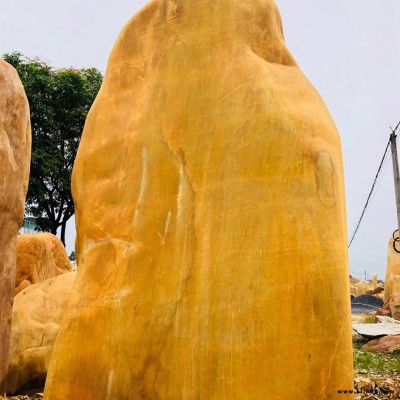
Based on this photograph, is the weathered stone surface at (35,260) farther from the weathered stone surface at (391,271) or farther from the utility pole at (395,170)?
the weathered stone surface at (391,271)

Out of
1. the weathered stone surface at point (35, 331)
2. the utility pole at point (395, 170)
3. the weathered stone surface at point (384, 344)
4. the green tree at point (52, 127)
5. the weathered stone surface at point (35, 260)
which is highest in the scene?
the green tree at point (52, 127)

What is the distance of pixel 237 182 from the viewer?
8.90 ft

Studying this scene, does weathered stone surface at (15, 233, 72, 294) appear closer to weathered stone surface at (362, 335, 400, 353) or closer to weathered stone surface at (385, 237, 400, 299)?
weathered stone surface at (362, 335, 400, 353)

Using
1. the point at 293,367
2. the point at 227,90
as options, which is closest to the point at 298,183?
the point at 227,90

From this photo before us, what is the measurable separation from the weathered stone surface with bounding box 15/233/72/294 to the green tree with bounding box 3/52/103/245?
7.35m

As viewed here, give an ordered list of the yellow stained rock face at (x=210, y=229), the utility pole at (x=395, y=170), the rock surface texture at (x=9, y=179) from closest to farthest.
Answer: the yellow stained rock face at (x=210, y=229) < the rock surface texture at (x=9, y=179) < the utility pole at (x=395, y=170)

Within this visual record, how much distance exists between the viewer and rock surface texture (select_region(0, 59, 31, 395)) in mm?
3994

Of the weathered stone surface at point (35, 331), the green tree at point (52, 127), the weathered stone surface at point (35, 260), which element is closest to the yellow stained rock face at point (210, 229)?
the weathered stone surface at point (35, 331)

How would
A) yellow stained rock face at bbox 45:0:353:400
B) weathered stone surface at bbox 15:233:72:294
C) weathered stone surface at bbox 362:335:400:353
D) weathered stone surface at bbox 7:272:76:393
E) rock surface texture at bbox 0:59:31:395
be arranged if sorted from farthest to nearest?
weathered stone surface at bbox 362:335:400:353, weathered stone surface at bbox 15:233:72:294, weathered stone surface at bbox 7:272:76:393, rock surface texture at bbox 0:59:31:395, yellow stained rock face at bbox 45:0:353:400

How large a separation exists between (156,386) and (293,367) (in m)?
0.70

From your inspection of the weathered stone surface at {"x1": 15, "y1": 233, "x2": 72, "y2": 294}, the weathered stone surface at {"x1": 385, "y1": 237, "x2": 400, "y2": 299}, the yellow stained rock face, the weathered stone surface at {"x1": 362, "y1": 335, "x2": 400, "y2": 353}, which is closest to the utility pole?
the weathered stone surface at {"x1": 362, "y1": 335, "x2": 400, "y2": 353}

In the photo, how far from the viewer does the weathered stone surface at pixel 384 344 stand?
7.02 metres

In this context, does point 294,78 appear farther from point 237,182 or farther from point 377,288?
point 377,288

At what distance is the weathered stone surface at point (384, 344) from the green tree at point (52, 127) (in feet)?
32.6
